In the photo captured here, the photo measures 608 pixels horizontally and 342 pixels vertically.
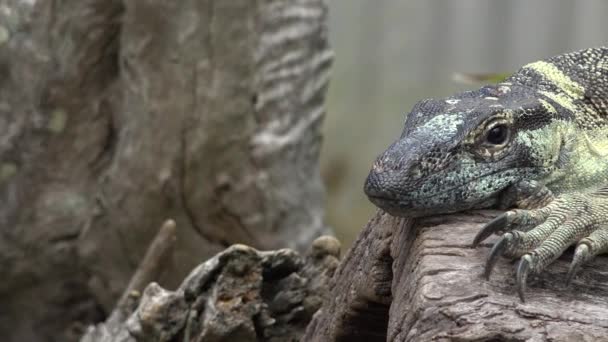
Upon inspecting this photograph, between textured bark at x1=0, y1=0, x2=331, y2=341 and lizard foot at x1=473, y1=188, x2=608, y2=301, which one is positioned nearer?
lizard foot at x1=473, y1=188, x2=608, y2=301

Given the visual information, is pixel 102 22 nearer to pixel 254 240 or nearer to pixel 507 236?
pixel 254 240

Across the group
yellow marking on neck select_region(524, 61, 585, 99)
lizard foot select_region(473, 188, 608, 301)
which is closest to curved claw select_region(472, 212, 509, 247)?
lizard foot select_region(473, 188, 608, 301)

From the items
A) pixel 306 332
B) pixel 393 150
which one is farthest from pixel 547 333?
pixel 306 332

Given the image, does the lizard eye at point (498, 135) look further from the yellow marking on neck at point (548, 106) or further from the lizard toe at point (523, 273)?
the lizard toe at point (523, 273)

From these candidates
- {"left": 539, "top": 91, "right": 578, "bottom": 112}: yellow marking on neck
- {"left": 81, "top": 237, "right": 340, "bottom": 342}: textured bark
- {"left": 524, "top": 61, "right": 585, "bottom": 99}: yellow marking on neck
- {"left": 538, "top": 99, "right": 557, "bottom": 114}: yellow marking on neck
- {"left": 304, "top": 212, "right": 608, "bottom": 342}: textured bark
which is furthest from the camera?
{"left": 81, "top": 237, "right": 340, "bottom": 342}: textured bark

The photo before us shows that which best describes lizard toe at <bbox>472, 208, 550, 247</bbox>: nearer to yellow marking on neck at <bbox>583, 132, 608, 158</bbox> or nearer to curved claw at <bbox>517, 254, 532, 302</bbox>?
curved claw at <bbox>517, 254, 532, 302</bbox>

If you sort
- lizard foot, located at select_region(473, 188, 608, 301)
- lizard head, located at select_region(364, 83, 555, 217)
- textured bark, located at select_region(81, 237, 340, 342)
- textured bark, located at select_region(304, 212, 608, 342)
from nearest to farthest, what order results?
textured bark, located at select_region(304, 212, 608, 342) → lizard foot, located at select_region(473, 188, 608, 301) → lizard head, located at select_region(364, 83, 555, 217) → textured bark, located at select_region(81, 237, 340, 342)
